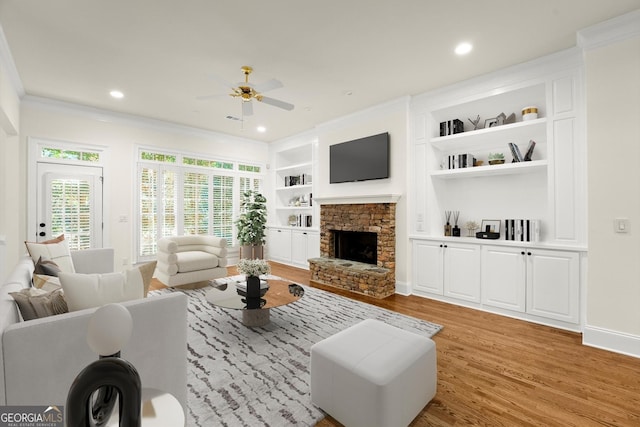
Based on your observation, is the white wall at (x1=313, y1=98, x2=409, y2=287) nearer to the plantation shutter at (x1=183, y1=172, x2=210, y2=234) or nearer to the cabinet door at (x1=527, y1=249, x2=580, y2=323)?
the cabinet door at (x1=527, y1=249, x2=580, y2=323)

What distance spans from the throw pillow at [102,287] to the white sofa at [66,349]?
0.19m

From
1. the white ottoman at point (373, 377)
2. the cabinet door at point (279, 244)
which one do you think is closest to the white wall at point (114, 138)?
the cabinet door at point (279, 244)

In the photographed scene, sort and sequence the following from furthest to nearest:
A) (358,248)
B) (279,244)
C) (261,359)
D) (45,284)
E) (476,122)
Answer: (279,244), (358,248), (476,122), (261,359), (45,284)

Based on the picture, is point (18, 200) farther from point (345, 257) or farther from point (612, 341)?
point (612, 341)

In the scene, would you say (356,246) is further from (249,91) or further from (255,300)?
(249,91)

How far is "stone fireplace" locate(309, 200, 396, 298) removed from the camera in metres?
4.40

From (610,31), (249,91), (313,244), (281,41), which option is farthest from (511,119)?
(313,244)

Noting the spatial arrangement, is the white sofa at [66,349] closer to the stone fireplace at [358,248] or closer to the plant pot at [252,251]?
the stone fireplace at [358,248]

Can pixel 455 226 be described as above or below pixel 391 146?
→ below

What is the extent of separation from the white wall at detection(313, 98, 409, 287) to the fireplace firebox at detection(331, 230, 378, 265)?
58 centimetres

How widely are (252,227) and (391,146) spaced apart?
354 centimetres

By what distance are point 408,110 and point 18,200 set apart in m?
5.87

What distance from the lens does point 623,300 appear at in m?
2.63

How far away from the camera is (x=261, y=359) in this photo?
2.50 metres
